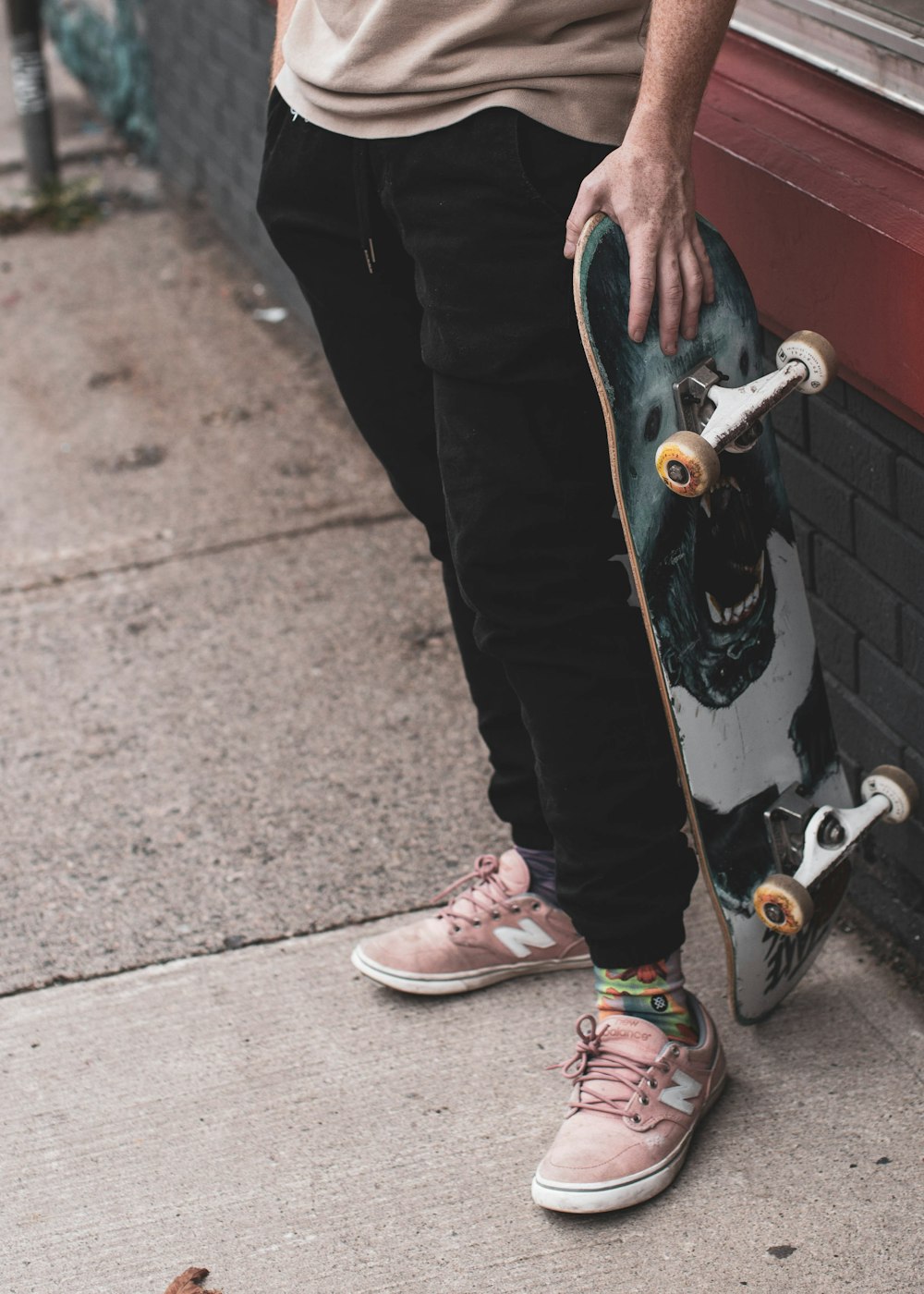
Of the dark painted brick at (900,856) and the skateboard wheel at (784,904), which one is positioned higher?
the skateboard wheel at (784,904)

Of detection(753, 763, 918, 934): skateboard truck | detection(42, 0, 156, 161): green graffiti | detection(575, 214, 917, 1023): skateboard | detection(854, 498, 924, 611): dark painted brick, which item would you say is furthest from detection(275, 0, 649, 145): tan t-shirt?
detection(42, 0, 156, 161): green graffiti

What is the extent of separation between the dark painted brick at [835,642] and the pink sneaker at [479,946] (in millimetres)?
584

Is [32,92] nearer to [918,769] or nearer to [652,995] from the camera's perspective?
[918,769]

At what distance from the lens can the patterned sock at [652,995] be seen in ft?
6.62

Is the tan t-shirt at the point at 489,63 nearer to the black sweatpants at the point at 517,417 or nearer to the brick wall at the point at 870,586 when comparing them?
the black sweatpants at the point at 517,417

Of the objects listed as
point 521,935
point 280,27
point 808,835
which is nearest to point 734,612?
point 808,835

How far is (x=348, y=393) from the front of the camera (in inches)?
83.2

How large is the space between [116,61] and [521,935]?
5600 mm

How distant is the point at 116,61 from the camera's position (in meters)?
6.70

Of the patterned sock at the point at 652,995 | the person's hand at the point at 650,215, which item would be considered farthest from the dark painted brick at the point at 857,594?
the person's hand at the point at 650,215

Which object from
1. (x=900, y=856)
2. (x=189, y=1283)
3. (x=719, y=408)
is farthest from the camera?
(x=900, y=856)

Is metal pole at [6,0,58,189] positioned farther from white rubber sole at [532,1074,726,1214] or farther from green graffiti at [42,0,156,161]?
white rubber sole at [532,1074,726,1214]

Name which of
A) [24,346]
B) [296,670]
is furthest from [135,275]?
[296,670]

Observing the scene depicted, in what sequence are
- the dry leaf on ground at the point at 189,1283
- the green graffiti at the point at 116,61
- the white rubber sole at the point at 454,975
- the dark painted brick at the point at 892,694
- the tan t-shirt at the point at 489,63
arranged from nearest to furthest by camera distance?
1. the tan t-shirt at the point at 489,63
2. the dry leaf on ground at the point at 189,1283
3. the dark painted brick at the point at 892,694
4. the white rubber sole at the point at 454,975
5. the green graffiti at the point at 116,61
